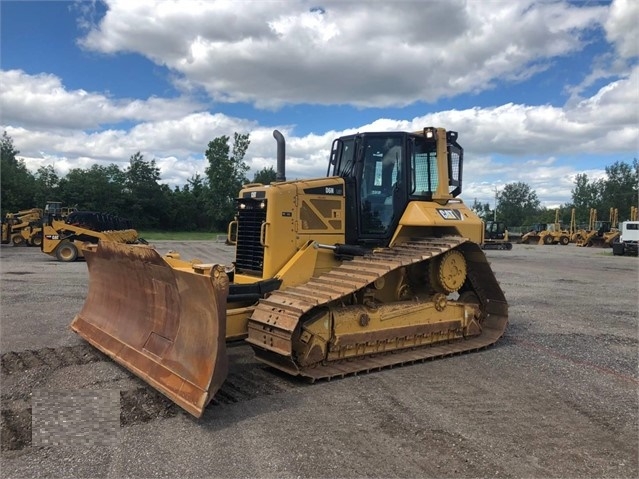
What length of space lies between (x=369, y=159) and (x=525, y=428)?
413cm

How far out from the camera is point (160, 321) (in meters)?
5.79

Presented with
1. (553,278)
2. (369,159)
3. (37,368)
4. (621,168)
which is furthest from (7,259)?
(621,168)

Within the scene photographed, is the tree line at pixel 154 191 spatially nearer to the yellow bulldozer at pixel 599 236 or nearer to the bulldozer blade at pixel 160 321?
→ the yellow bulldozer at pixel 599 236

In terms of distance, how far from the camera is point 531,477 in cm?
364

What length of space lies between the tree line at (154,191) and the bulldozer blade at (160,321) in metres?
45.5

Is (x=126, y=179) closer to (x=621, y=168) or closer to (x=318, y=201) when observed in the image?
(x=318, y=201)

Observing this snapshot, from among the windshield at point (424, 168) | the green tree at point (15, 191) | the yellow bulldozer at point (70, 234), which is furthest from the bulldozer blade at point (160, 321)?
the green tree at point (15, 191)

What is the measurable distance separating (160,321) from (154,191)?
54469 millimetres

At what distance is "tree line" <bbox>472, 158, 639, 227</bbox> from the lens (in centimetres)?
8122

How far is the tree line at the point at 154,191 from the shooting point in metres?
52.1

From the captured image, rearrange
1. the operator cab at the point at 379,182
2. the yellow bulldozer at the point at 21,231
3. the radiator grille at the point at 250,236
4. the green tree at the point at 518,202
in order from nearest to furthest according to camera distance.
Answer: the radiator grille at the point at 250,236 < the operator cab at the point at 379,182 < the yellow bulldozer at the point at 21,231 < the green tree at the point at 518,202

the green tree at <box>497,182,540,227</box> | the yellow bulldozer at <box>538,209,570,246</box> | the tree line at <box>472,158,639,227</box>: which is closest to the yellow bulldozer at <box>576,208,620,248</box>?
the yellow bulldozer at <box>538,209,570,246</box>

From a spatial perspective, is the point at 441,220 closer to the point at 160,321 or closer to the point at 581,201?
the point at 160,321

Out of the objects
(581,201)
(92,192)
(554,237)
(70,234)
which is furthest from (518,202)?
(70,234)
